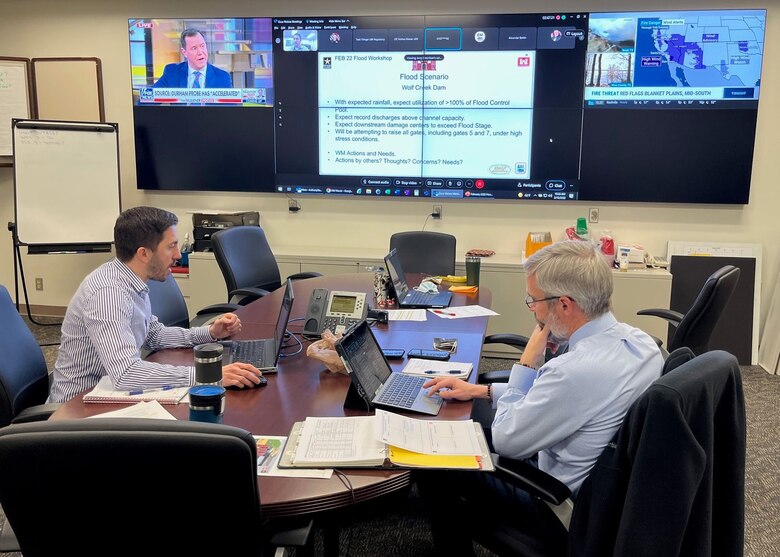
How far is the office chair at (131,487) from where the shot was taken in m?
1.00

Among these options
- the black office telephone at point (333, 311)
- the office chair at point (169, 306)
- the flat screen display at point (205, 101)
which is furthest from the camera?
the flat screen display at point (205, 101)

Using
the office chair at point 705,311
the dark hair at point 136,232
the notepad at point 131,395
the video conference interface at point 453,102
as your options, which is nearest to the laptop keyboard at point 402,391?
the notepad at point 131,395

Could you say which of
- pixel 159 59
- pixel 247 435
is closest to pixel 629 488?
pixel 247 435

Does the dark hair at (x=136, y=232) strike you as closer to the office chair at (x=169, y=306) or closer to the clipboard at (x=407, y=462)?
the office chair at (x=169, y=306)

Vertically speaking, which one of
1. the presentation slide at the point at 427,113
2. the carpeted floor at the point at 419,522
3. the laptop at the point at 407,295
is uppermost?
the presentation slide at the point at 427,113

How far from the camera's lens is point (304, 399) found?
1875 mm

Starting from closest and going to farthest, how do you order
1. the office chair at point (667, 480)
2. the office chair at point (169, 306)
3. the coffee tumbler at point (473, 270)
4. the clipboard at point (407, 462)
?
1. the office chair at point (667, 480)
2. the clipboard at point (407, 462)
3. the office chair at point (169, 306)
4. the coffee tumbler at point (473, 270)

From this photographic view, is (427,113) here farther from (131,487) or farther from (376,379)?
(131,487)

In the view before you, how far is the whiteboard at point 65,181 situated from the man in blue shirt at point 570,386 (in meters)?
3.82

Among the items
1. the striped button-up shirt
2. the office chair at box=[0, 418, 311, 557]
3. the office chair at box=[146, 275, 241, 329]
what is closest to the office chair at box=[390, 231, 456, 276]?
the office chair at box=[146, 275, 241, 329]

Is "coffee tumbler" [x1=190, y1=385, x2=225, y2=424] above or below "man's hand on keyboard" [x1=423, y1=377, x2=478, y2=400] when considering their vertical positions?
above

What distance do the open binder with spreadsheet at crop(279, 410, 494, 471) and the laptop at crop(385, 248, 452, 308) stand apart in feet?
4.65

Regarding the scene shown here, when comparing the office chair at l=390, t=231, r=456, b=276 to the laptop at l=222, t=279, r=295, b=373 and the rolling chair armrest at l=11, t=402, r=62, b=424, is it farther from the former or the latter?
the rolling chair armrest at l=11, t=402, r=62, b=424

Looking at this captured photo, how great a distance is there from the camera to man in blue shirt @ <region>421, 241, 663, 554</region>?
61.4 inches
